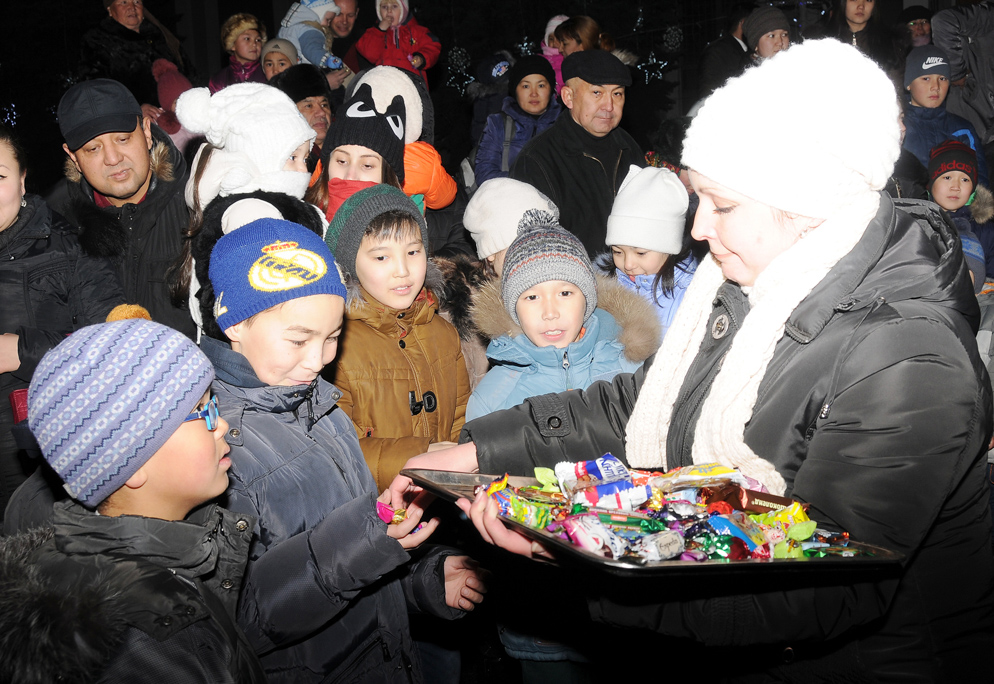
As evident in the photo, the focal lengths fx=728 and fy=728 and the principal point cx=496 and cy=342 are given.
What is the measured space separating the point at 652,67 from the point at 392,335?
7.35 m

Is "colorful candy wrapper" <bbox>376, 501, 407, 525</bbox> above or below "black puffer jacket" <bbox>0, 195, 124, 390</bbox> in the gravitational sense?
below

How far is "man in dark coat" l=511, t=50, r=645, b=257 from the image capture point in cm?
498

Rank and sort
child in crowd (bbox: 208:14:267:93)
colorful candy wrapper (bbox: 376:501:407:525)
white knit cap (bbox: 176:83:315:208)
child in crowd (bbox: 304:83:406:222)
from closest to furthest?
colorful candy wrapper (bbox: 376:501:407:525) < white knit cap (bbox: 176:83:315:208) < child in crowd (bbox: 304:83:406:222) < child in crowd (bbox: 208:14:267:93)

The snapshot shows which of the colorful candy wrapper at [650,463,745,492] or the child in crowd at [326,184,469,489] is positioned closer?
the colorful candy wrapper at [650,463,745,492]

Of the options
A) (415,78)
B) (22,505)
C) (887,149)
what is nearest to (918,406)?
(887,149)

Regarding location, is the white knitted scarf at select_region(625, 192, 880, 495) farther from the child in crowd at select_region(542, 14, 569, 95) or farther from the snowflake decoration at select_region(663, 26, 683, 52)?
the snowflake decoration at select_region(663, 26, 683, 52)

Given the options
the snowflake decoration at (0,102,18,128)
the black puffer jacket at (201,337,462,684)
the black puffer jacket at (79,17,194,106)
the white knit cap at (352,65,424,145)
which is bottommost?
the black puffer jacket at (201,337,462,684)

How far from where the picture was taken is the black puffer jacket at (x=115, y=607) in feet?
4.05

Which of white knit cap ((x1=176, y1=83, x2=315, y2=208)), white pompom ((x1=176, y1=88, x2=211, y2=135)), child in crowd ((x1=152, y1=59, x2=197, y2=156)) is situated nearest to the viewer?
white knit cap ((x1=176, y1=83, x2=315, y2=208))

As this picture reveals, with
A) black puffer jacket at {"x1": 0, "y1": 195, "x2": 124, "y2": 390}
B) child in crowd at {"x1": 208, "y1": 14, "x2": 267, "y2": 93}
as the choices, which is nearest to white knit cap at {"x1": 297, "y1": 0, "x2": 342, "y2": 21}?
child in crowd at {"x1": 208, "y1": 14, "x2": 267, "y2": 93}

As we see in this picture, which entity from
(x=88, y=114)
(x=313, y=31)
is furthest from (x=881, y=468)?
(x=313, y=31)

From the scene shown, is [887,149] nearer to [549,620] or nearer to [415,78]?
[549,620]

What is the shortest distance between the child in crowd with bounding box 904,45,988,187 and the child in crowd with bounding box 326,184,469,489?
18.4 feet

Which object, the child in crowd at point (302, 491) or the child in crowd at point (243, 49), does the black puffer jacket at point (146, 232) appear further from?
the child in crowd at point (243, 49)
